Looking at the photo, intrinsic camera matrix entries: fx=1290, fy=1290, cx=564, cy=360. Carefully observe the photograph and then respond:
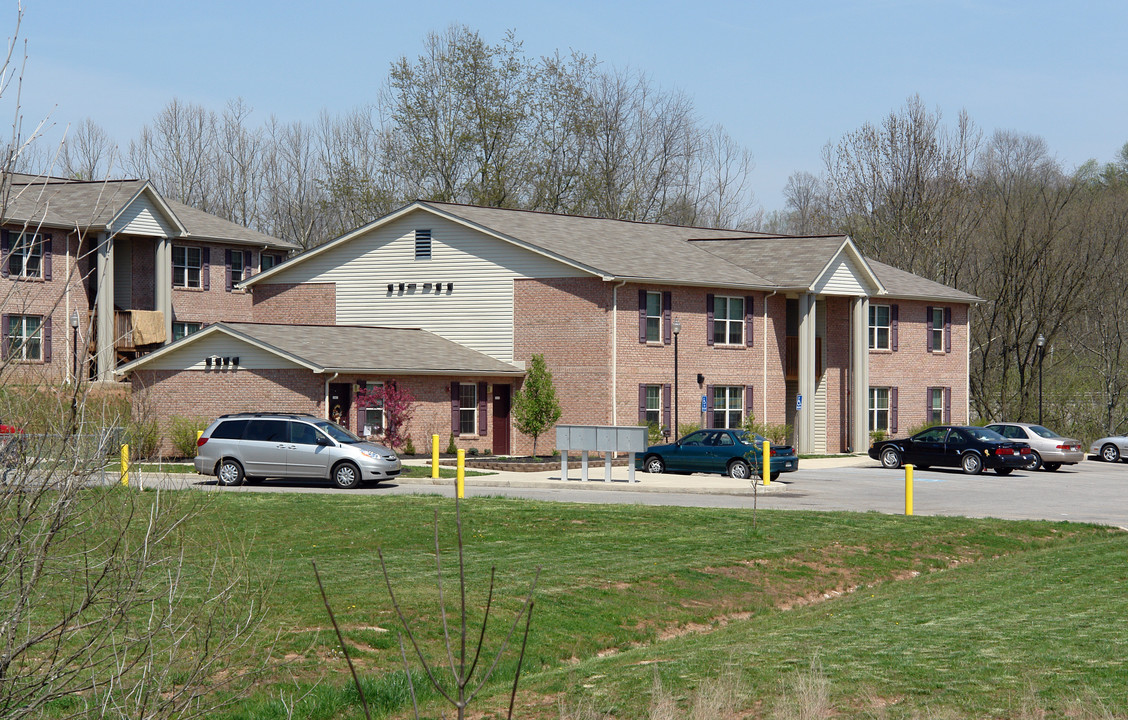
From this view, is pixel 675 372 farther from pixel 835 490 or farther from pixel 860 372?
pixel 835 490

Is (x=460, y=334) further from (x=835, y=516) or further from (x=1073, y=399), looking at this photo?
(x=1073, y=399)

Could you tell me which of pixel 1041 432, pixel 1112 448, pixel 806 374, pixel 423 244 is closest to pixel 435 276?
pixel 423 244

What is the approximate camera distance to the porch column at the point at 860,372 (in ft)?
167

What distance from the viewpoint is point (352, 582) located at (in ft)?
52.2

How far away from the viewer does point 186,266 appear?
53.5 meters

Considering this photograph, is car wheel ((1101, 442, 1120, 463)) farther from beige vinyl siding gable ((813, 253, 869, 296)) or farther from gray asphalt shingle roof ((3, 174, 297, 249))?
gray asphalt shingle roof ((3, 174, 297, 249))

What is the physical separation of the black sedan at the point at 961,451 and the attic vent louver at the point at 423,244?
18028mm

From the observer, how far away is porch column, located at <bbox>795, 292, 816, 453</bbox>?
4872 cm

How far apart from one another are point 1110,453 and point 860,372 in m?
9.61

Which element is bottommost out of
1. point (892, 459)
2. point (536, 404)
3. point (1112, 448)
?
point (892, 459)

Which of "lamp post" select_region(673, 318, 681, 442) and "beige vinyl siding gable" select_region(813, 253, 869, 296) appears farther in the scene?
"beige vinyl siding gable" select_region(813, 253, 869, 296)

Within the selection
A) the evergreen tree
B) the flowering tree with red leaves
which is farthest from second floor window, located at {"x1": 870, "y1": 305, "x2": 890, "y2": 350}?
the flowering tree with red leaves

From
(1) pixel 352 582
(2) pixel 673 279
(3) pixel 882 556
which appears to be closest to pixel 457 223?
(2) pixel 673 279

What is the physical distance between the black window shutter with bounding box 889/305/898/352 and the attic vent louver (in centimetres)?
1934
